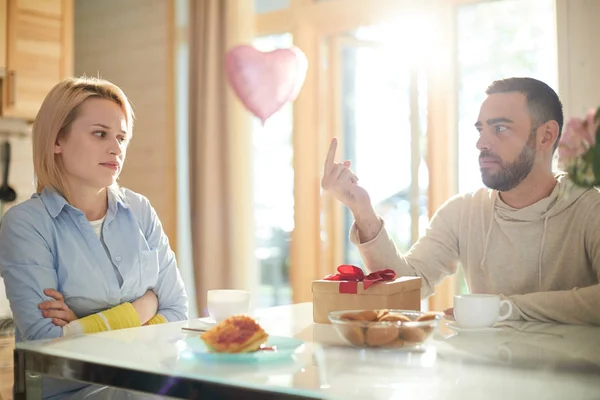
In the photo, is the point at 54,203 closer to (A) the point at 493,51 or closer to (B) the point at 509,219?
(B) the point at 509,219

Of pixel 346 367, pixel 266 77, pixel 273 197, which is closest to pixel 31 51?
pixel 266 77

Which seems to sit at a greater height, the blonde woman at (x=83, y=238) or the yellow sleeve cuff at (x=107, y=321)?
the blonde woman at (x=83, y=238)

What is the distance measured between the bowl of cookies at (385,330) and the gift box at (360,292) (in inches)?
10.4

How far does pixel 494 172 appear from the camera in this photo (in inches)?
84.6

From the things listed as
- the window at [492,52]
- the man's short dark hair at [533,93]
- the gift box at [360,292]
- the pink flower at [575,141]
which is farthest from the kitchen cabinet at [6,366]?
the pink flower at [575,141]

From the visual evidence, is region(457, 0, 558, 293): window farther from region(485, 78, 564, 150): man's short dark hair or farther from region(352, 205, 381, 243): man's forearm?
region(352, 205, 381, 243): man's forearm

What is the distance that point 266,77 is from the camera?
145 inches

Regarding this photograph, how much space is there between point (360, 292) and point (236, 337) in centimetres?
46

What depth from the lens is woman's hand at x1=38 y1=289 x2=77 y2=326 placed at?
1777mm

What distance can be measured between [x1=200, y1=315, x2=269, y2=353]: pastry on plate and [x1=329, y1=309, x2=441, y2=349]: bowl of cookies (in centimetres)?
16

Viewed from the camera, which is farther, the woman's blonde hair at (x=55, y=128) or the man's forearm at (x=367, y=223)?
the man's forearm at (x=367, y=223)

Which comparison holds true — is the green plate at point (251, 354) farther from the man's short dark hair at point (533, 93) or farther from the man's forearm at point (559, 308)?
the man's short dark hair at point (533, 93)

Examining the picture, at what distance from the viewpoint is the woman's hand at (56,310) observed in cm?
178

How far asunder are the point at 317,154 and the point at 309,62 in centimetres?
49
